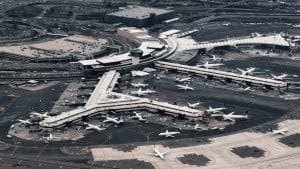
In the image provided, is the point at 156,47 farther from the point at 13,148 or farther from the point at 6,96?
the point at 13,148

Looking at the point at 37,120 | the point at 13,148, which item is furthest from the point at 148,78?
the point at 13,148

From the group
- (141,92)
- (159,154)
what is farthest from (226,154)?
(141,92)

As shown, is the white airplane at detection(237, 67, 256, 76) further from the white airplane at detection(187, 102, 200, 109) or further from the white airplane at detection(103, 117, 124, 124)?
the white airplane at detection(103, 117, 124, 124)

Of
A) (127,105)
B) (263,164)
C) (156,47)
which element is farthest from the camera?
(156,47)

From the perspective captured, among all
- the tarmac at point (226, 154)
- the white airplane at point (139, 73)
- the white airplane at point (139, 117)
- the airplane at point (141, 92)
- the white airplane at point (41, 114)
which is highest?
the white airplane at point (139, 73)

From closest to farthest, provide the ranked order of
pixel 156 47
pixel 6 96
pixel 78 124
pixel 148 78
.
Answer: pixel 78 124 < pixel 6 96 < pixel 148 78 < pixel 156 47

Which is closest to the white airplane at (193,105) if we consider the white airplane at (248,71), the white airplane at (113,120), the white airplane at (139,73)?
the white airplane at (113,120)

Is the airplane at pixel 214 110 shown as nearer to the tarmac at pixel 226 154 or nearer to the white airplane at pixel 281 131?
the tarmac at pixel 226 154

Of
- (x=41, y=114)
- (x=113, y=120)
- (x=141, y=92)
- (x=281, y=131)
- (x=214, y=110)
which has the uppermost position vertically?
(x=141, y=92)

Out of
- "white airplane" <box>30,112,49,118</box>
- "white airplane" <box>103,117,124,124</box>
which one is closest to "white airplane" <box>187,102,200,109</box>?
"white airplane" <box>103,117,124,124</box>

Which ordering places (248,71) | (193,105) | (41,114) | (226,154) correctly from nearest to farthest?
(226,154) < (41,114) < (193,105) < (248,71)

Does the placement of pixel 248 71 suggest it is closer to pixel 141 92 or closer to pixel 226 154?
pixel 141 92
